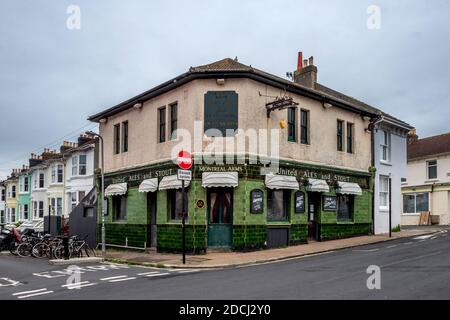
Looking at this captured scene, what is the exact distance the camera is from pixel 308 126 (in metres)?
21.7

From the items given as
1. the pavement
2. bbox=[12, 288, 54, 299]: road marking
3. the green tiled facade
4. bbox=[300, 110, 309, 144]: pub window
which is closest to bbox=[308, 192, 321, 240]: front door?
the green tiled facade

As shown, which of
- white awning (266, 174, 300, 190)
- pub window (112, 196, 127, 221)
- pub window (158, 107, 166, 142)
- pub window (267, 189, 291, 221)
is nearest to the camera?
white awning (266, 174, 300, 190)

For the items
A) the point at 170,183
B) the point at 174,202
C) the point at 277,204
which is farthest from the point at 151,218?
the point at 277,204

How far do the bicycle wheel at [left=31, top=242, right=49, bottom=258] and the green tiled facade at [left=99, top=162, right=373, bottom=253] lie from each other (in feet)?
12.7

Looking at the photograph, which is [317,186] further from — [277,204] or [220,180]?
[220,180]

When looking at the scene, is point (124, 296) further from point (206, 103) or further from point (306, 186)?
point (306, 186)

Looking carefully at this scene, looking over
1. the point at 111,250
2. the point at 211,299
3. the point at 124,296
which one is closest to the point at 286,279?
the point at 211,299

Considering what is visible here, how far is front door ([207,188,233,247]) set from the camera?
18.8m

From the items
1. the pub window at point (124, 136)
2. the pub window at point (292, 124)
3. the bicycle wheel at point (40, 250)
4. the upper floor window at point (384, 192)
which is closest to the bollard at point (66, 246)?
the bicycle wheel at point (40, 250)

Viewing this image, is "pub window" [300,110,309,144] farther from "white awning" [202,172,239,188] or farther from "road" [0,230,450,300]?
"road" [0,230,450,300]

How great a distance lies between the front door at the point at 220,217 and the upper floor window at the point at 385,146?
1195 cm

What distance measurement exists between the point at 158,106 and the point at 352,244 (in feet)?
35.2

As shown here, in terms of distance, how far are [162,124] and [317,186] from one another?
7.68m

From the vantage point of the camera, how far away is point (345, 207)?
2409cm
